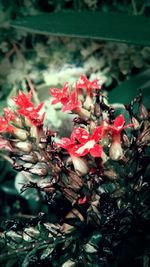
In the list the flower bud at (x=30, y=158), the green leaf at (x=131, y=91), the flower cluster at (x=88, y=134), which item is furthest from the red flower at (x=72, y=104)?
the green leaf at (x=131, y=91)

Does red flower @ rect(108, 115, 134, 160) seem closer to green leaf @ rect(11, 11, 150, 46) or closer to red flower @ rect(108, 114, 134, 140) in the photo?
red flower @ rect(108, 114, 134, 140)

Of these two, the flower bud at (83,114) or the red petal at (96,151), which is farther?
the flower bud at (83,114)

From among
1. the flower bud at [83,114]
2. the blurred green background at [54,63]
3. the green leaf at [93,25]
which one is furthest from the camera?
the blurred green background at [54,63]

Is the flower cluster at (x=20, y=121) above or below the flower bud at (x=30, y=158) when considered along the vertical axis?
above

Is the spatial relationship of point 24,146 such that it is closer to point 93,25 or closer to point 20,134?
point 20,134

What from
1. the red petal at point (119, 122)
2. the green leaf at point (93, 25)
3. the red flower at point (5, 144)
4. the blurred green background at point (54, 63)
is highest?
the green leaf at point (93, 25)

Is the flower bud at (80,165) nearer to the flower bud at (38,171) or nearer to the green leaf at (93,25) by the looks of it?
the flower bud at (38,171)

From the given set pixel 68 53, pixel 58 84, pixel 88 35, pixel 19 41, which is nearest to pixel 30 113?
pixel 88 35

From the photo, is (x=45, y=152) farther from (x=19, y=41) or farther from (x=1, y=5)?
(x=1, y=5)
